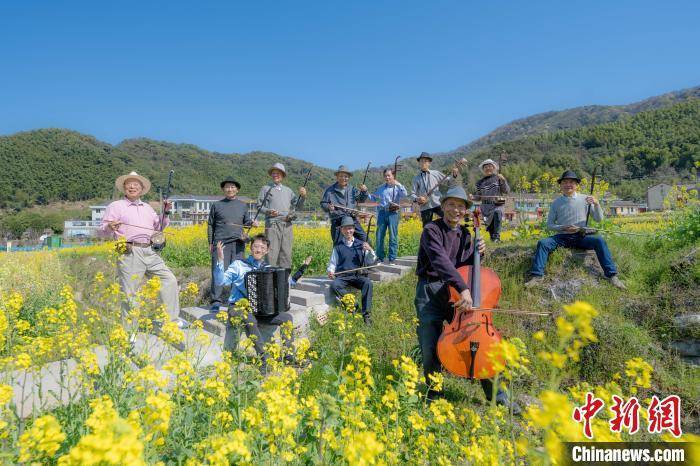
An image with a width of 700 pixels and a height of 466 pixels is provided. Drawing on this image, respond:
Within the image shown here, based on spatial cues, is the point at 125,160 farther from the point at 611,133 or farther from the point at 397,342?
the point at 397,342

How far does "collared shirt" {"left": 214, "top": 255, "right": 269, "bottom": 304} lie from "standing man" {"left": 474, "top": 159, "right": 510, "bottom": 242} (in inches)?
159

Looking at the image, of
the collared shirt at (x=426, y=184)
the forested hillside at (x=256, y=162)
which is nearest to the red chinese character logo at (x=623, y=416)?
the collared shirt at (x=426, y=184)

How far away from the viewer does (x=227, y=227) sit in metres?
6.05

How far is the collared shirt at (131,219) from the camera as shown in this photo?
4.85 m

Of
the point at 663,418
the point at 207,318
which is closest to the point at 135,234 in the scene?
the point at 207,318

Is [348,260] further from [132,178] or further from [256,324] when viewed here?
[132,178]

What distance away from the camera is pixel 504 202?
23.8 feet

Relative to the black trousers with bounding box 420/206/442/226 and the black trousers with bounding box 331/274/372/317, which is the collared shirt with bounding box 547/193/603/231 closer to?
the black trousers with bounding box 420/206/442/226

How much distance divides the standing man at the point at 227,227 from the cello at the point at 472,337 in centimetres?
379

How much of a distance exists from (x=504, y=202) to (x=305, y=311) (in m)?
4.28

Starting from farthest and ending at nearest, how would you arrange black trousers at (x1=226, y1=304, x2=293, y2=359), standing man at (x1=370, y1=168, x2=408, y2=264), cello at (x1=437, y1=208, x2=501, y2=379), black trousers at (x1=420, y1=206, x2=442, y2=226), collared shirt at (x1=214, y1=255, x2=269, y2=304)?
standing man at (x1=370, y1=168, x2=408, y2=264) → black trousers at (x1=420, y1=206, x2=442, y2=226) → collared shirt at (x1=214, y1=255, x2=269, y2=304) → black trousers at (x1=226, y1=304, x2=293, y2=359) → cello at (x1=437, y1=208, x2=501, y2=379)

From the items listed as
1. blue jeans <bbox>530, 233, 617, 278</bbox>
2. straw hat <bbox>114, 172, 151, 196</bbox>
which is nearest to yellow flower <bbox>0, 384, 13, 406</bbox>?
straw hat <bbox>114, 172, 151, 196</bbox>

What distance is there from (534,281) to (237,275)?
421 centimetres

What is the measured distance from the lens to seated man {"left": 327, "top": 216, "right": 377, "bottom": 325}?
19.5 feet
